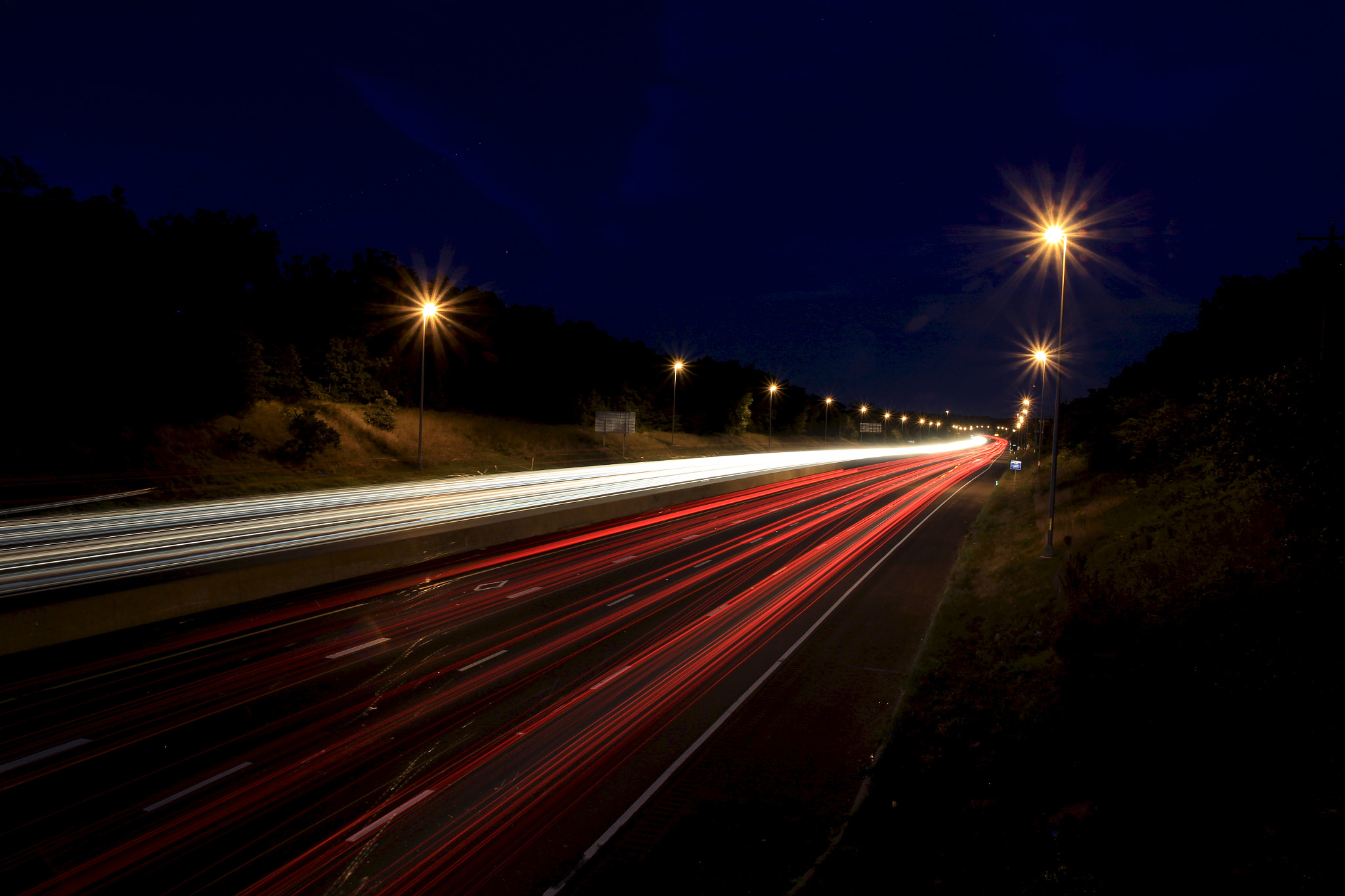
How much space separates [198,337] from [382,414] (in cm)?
1208

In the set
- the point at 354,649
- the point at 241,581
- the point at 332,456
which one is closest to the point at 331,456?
the point at 332,456

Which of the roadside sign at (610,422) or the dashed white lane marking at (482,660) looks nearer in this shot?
the dashed white lane marking at (482,660)

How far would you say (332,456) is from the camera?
34.3m

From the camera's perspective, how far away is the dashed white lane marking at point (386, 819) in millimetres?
5918

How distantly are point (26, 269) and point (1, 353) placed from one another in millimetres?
2936

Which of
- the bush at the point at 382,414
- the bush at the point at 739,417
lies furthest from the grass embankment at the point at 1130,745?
the bush at the point at 739,417

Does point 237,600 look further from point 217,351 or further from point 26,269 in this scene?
point 217,351

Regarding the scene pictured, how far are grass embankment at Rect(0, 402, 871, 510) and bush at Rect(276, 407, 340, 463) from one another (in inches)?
11.9

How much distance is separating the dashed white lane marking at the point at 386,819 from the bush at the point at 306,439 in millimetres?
29755

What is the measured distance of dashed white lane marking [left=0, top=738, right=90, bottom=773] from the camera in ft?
22.0

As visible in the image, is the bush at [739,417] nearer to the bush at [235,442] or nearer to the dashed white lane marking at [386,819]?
the bush at [235,442]

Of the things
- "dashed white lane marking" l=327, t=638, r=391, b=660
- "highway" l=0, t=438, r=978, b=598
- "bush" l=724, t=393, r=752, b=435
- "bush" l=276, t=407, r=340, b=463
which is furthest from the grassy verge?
"bush" l=724, t=393, r=752, b=435

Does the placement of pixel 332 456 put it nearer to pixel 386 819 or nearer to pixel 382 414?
pixel 382 414

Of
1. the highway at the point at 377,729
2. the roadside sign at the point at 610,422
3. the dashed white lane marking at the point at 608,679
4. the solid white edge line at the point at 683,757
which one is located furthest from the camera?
the roadside sign at the point at 610,422
